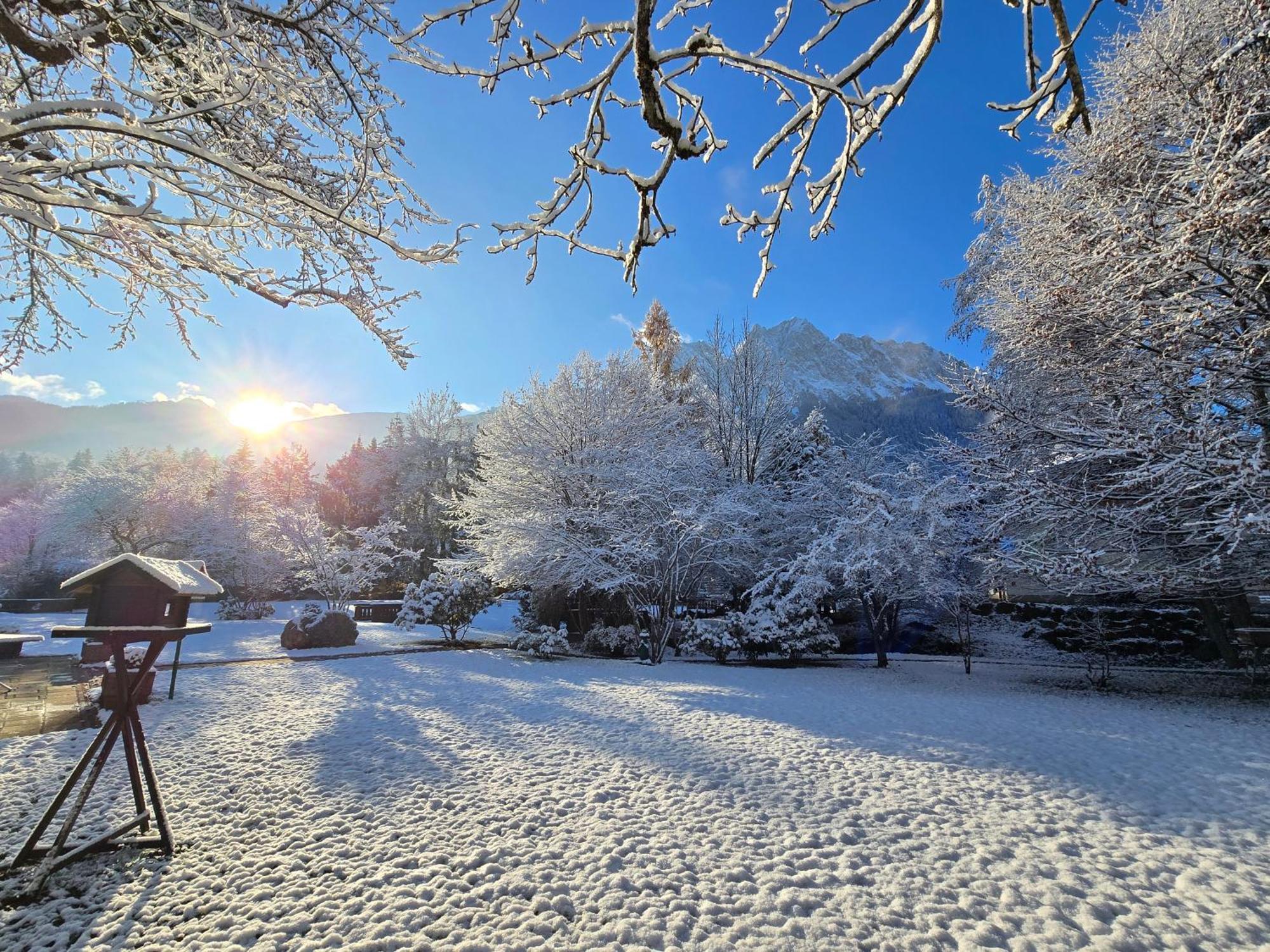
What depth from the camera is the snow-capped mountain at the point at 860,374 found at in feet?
188

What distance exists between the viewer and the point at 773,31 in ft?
6.15

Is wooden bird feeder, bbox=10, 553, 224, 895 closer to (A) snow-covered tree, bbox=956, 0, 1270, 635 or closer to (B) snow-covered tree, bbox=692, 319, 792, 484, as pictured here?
(A) snow-covered tree, bbox=956, 0, 1270, 635

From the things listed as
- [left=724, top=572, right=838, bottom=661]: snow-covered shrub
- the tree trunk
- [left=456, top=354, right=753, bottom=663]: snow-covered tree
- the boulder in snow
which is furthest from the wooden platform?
the tree trunk

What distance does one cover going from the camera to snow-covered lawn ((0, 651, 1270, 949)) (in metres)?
2.66

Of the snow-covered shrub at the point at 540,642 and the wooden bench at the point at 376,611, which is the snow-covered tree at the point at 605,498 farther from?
the wooden bench at the point at 376,611

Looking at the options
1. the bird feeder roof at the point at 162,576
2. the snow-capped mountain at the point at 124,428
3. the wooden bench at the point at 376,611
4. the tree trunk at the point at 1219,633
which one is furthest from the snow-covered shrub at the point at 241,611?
the snow-capped mountain at the point at 124,428

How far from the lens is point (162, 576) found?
3494 mm

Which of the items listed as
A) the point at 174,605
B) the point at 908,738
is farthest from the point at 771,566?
the point at 174,605

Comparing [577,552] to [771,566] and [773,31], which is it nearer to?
[771,566]

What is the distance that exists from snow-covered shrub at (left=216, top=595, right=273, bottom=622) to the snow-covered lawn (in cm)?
1611

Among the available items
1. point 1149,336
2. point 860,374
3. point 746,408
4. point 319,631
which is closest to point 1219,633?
point 1149,336

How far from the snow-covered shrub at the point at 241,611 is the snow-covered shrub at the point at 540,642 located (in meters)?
13.0

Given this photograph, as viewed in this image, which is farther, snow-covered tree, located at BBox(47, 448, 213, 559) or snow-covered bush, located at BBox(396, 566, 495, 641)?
snow-covered tree, located at BBox(47, 448, 213, 559)

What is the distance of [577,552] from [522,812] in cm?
864
